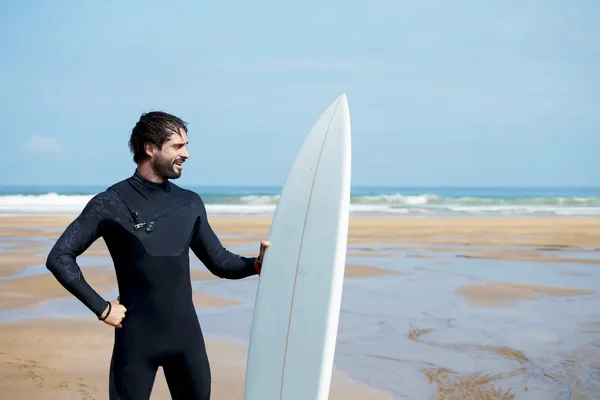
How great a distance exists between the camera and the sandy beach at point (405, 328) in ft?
15.3

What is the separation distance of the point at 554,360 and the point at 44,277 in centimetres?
662

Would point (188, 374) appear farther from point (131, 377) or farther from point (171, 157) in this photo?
point (171, 157)

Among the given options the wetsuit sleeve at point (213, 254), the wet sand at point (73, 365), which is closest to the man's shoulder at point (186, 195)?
the wetsuit sleeve at point (213, 254)

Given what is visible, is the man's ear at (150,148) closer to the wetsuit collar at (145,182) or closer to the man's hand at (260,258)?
the wetsuit collar at (145,182)

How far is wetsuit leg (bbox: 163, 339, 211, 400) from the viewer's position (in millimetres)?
2633

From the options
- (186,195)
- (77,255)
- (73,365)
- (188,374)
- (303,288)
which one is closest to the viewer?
(77,255)

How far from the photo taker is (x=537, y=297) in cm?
791

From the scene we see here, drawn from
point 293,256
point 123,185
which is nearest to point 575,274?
point 293,256

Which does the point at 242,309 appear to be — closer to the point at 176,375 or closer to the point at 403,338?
the point at 403,338

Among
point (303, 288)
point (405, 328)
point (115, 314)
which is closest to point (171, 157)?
point (115, 314)

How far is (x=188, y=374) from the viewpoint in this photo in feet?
8.64

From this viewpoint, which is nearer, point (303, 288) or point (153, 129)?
point (153, 129)

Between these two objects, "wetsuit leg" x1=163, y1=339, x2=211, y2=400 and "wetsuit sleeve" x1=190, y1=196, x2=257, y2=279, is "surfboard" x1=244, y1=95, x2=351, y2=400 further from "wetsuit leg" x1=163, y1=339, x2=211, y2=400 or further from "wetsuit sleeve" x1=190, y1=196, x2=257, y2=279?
"wetsuit leg" x1=163, y1=339, x2=211, y2=400

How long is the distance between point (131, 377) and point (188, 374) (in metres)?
0.20
